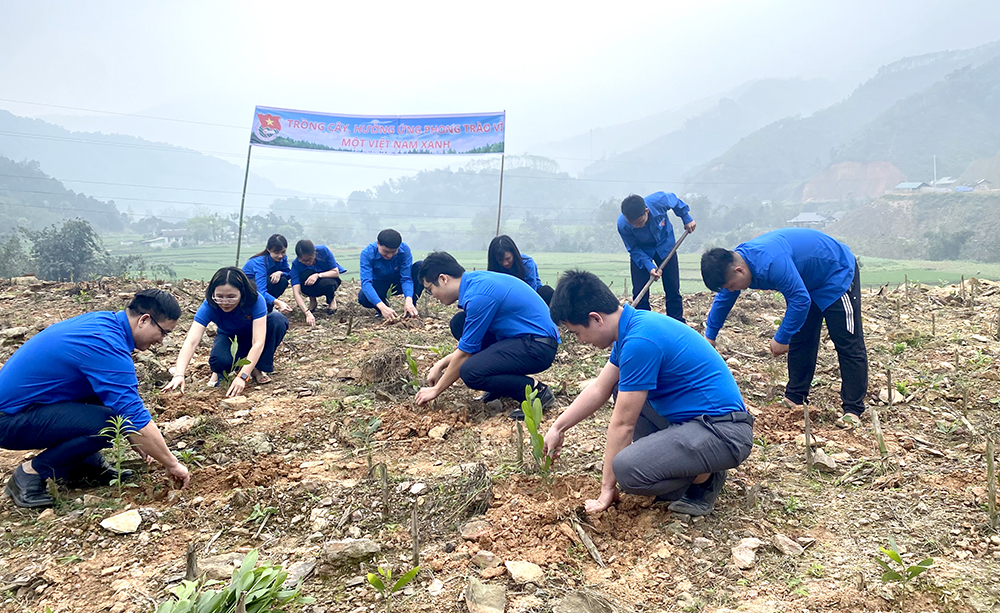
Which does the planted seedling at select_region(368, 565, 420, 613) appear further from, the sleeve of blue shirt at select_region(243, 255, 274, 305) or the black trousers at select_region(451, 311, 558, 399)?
the sleeve of blue shirt at select_region(243, 255, 274, 305)

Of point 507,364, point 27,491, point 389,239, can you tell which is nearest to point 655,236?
point 507,364

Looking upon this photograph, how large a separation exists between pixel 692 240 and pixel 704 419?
33177 millimetres

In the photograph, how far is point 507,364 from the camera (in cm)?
413

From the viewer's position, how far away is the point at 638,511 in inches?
109

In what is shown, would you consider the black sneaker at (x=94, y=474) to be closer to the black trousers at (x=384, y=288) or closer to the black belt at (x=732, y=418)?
the black belt at (x=732, y=418)

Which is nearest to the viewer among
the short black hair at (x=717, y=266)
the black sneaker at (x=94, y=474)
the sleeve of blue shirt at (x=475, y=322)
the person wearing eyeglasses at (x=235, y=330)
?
the black sneaker at (x=94, y=474)

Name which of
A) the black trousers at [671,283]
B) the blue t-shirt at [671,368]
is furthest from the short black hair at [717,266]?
the black trousers at [671,283]

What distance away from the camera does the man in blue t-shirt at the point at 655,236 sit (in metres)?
5.96

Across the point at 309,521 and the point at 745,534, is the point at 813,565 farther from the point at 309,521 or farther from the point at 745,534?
the point at 309,521

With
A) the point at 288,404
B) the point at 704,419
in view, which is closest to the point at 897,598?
the point at 704,419

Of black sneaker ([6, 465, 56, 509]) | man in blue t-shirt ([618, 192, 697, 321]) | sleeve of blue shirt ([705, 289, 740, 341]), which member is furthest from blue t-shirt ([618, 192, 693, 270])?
black sneaker ([6, 465, 56, 509])

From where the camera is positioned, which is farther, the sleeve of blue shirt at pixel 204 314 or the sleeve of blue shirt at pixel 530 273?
the sleeve of blue shirt at pixel 530 273

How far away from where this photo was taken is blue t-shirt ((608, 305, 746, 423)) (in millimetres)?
2566

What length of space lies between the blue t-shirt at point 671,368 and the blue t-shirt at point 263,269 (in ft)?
15.7
